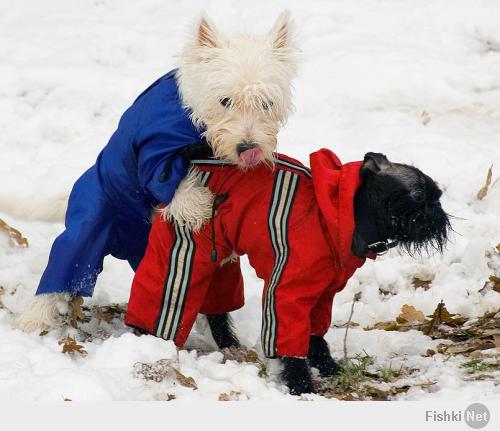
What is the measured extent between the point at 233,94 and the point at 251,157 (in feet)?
0.88

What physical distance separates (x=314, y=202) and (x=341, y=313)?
3.76 ft

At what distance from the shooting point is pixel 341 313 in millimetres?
4598

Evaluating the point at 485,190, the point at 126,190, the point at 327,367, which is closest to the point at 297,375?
the point at 327,367

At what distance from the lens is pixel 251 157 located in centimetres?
344

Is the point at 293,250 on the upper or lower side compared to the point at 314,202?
lower

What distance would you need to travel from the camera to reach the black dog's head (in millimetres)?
3432

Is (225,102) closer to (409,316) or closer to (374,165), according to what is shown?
(374,165)

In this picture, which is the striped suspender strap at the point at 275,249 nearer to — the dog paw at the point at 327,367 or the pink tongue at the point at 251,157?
the pink tongue at the point at 251,157

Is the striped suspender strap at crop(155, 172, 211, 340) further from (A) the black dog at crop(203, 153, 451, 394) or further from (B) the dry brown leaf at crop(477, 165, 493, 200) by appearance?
(B) the dry brown leaf at crop(477, 165, 493, 200)

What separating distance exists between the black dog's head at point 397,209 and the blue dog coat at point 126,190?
2.53 ft

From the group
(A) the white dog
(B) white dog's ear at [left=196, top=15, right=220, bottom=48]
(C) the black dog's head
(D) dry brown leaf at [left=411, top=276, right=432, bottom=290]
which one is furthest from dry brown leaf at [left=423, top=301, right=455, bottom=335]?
(B) white dog's ear at [left=196, top=15, right=220, bottom=48]

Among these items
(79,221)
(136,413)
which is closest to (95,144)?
(79,221)

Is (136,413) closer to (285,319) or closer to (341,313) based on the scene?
(285,319)

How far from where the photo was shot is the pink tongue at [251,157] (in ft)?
11.2
